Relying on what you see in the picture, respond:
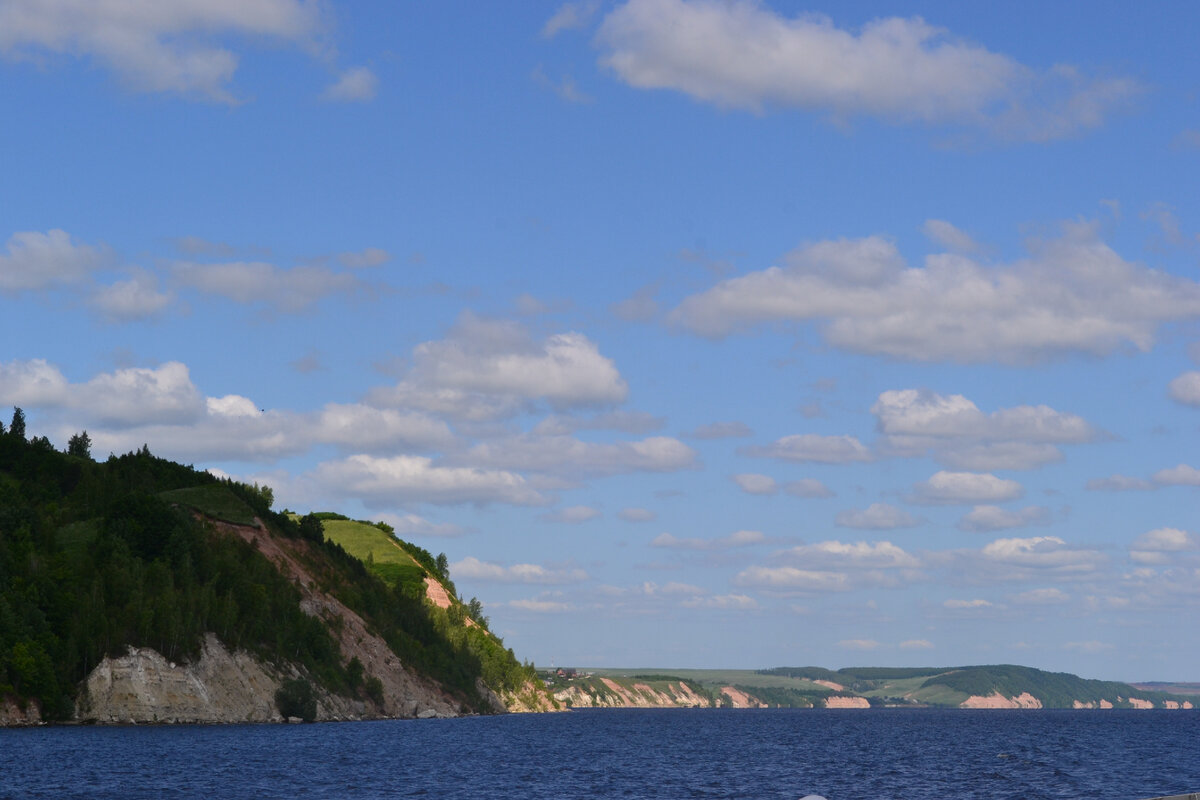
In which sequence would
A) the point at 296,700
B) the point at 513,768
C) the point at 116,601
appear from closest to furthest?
1. the point at 513,768
2. the point at 116,601
3. the point at 296,700

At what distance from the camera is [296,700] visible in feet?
602

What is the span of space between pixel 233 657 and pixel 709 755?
6880 cm

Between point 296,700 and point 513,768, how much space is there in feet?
251

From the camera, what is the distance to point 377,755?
122938 mm

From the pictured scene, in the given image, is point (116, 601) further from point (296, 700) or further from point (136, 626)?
point (296, 700)

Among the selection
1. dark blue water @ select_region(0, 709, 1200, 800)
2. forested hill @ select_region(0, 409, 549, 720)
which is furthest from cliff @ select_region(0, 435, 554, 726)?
dark blue water @ select_region(0, 709, 1200, 800)

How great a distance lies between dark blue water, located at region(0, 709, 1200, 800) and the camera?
295ft

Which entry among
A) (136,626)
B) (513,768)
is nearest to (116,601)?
(136,626)

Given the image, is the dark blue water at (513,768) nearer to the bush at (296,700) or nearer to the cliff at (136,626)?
the cliff at (136,626)

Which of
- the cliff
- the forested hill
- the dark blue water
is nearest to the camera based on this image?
the dark blue water

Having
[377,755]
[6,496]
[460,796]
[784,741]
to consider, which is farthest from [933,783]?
[6,496]

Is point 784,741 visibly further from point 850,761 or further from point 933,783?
point 933,783

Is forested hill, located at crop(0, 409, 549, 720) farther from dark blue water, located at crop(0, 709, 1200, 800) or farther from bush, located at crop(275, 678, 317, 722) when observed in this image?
dark blue water, located at crop(0, 709, 1200, 800)

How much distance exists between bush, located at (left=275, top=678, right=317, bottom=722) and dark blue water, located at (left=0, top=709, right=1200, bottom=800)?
1424 cm
